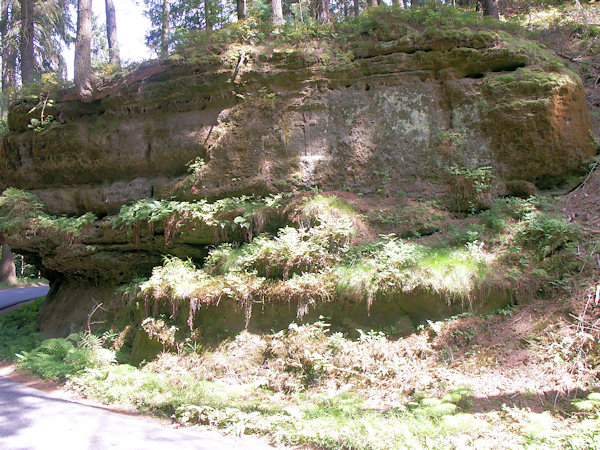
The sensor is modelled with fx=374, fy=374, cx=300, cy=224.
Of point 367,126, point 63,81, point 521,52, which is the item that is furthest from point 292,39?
point 63,81

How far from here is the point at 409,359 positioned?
598cm

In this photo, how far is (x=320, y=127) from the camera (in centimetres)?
961

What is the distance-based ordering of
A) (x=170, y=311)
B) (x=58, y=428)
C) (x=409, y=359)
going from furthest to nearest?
(x=170, y=311) → (x=409, y=359) → (x=58, y=428)

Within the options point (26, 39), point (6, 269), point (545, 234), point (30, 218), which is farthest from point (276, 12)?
point (6, 269)

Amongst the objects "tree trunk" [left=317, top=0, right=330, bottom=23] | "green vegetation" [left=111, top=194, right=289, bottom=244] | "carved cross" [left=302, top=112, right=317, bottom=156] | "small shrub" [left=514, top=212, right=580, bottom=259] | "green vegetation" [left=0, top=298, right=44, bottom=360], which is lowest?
"green vegetation" [left=0, top=298, right=44, bottom=360]

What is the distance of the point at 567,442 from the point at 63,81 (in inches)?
568

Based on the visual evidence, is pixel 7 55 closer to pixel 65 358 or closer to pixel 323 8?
pixel 323 8

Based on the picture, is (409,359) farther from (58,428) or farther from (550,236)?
(58,428)

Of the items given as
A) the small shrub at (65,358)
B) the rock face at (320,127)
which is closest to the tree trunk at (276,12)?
the rock face at (320,127)

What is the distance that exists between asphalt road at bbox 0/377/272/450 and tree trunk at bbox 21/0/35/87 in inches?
692

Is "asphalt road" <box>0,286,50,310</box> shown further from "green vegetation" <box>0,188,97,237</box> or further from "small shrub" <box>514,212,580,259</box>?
"small shrub" <box>514,212,580,259</box>

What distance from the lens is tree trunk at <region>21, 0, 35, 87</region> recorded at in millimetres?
17281

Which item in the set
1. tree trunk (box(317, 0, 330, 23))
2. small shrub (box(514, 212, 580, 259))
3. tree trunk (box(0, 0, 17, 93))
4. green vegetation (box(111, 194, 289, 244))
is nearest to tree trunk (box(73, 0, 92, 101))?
green vegetation (box(111, 194, 289, 244))

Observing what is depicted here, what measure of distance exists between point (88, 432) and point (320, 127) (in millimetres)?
7767
